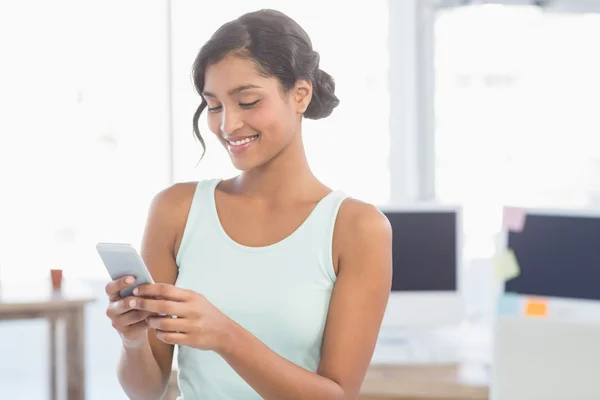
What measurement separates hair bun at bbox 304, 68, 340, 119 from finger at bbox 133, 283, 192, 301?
438 millimetres

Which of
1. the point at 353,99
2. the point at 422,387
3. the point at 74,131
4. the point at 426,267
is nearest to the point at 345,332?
the point at 422,387

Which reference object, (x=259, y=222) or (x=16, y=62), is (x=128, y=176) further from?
(x=259, y=222)

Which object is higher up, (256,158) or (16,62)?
→ (16,62)

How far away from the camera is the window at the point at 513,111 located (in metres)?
3.56

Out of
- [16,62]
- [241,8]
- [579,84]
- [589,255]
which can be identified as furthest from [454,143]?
[16,62]

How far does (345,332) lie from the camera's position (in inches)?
51.2

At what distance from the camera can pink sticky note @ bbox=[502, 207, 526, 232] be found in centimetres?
237

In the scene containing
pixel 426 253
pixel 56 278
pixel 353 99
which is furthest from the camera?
pixel 353 99

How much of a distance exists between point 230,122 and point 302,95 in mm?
163

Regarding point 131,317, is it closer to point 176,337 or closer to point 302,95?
point 176,337

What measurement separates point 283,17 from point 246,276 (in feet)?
1.34

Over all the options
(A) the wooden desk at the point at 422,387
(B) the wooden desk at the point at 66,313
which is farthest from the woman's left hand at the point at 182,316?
(B) the wooden desk at the point at 66,313

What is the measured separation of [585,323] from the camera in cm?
156

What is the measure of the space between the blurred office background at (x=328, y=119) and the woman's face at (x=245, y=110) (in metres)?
1.44
